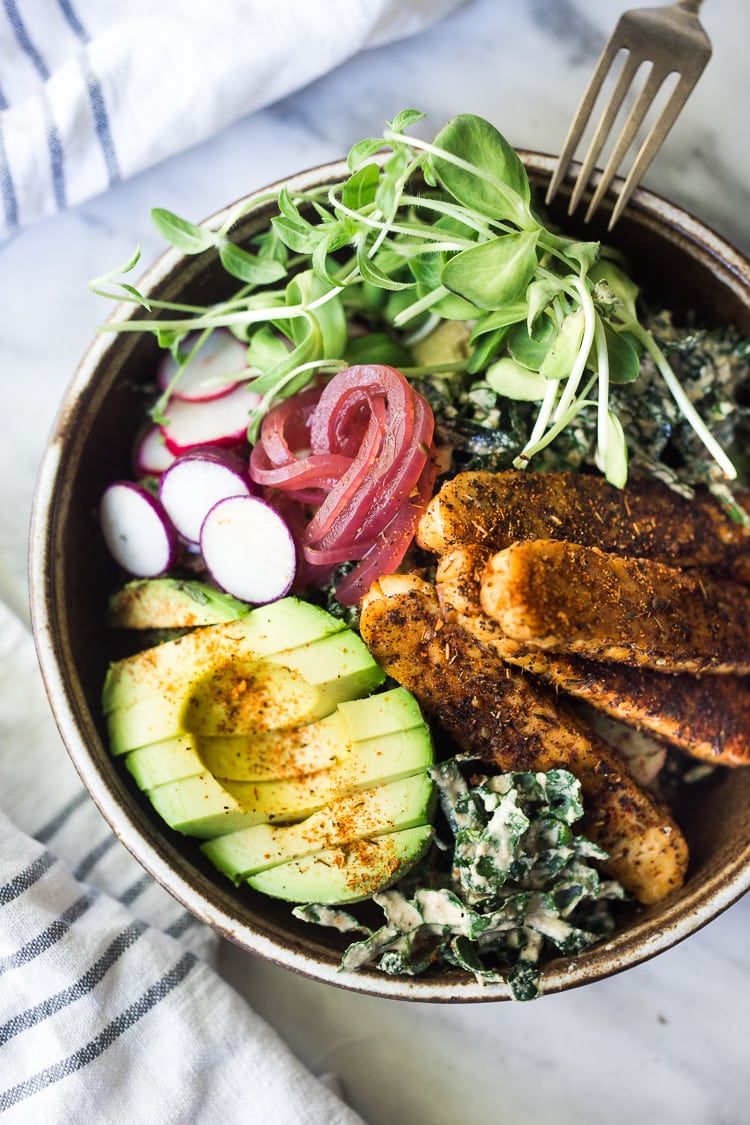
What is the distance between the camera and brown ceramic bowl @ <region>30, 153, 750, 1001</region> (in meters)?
2.44

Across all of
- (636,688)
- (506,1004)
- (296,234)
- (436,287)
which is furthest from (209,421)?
(506,1004)

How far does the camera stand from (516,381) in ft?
8.38

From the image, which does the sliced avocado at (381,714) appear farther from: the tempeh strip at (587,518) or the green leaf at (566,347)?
the green leaf at (566,347)

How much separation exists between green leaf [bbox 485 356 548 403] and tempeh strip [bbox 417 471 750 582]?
223 mm

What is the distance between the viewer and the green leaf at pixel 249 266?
2576mm

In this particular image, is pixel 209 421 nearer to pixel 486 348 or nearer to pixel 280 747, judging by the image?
pixel 486 348

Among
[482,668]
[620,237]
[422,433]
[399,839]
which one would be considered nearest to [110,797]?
[399,839]

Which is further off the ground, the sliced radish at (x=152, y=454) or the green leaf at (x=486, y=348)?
the green leaf at (x=486, y=348)

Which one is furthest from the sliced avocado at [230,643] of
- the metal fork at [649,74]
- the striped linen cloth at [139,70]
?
the striped linen cloth at [139,70]

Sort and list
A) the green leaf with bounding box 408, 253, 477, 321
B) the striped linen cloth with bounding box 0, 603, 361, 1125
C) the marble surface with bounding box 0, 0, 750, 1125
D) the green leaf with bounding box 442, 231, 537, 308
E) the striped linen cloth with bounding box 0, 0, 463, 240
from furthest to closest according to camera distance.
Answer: the marble surface with bounding box 0, 0, 750, 1125, the striped linen cloth with bounding box 0, 0, 463, 240, the striped linen cloth with bounding box 0, 603, 361, 1125, the green leaf with bounding box 408, 253, 477, 321, the green leaf with bounding box 442, 231, 537, 308

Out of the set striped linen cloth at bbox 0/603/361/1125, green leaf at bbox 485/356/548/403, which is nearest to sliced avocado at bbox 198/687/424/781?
striped linen cloth at bbox 0/603/361/1125

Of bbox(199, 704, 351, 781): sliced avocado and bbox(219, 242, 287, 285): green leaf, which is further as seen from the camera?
bbox(219, 242, 287, 285): green leaf

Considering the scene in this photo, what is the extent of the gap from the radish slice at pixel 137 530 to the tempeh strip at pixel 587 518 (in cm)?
82

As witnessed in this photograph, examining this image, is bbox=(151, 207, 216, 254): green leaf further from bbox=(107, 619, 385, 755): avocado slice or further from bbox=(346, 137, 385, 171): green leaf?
bbox=(107, 619, 385, 755): avocado slice
